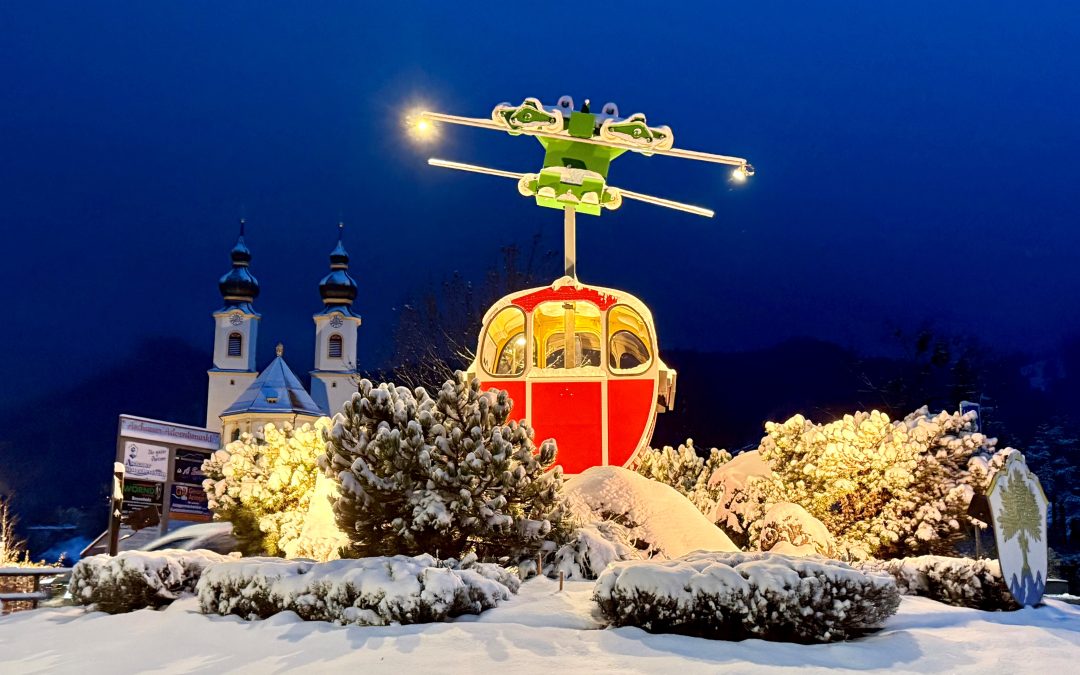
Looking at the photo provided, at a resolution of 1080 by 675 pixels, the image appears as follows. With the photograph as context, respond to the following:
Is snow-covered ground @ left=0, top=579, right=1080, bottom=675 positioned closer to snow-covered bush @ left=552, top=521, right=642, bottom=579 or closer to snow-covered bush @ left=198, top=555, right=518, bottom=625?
snow-covered bush @ left=198, top=555, right=518, bottom=625

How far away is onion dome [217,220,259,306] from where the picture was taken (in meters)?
71.0

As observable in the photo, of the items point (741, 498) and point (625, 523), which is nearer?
point (625, 523)

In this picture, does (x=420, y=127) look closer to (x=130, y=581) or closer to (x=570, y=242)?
(x=570, y=242)

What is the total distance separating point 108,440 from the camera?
3339 inches

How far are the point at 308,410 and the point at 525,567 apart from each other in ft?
170

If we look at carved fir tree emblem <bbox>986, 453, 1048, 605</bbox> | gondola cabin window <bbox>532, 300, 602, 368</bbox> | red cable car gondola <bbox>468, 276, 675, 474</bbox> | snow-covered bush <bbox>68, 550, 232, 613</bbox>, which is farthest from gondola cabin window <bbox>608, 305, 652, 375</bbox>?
snow-covered bush <bbox>68, 550, 232, 613</bbox>

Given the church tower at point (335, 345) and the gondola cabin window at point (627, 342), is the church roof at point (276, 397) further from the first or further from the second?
the gondola cabin window at point (627, 342)

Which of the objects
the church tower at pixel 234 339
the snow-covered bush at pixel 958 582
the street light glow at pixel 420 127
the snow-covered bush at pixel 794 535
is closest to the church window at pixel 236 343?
the church tower at pixel 234 339

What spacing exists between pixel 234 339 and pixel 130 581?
2567 inches

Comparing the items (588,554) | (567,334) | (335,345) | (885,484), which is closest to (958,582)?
(588,554)

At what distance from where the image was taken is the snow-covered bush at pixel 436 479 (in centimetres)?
794

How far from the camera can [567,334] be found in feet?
41.2

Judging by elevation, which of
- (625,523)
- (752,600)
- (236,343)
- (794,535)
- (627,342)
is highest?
(236,343)

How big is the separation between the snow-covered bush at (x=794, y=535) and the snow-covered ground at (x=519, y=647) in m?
2.73
